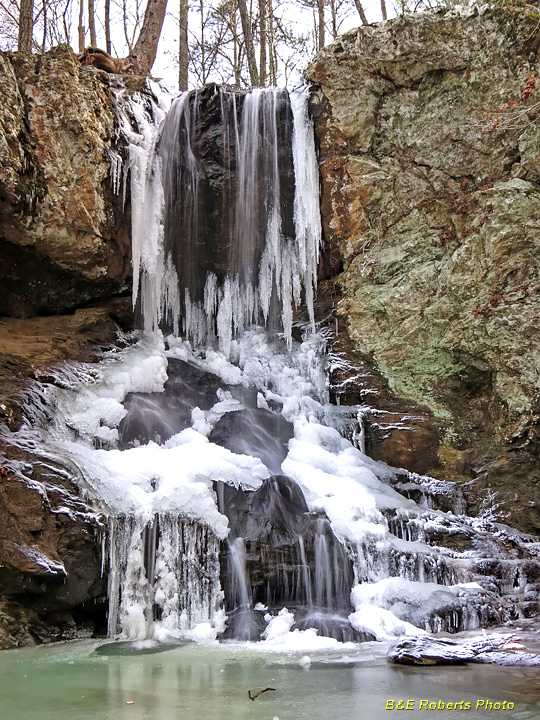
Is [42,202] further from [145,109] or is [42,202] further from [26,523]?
[26,523]

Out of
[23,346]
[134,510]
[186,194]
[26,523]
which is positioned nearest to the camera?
[26,523]

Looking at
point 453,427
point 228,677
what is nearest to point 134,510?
point 228,677

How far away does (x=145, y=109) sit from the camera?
35.5ft

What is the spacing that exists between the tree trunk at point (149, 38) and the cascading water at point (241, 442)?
191 centimetres

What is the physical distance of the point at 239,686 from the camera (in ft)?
12.2

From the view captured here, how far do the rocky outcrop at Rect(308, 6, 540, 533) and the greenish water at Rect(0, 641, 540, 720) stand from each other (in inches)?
172

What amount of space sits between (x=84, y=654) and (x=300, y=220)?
24.8 feet

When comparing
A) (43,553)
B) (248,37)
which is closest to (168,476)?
(43,553)

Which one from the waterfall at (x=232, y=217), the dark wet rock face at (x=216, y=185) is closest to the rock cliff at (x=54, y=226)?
the waterfall at (x=232, y=217)

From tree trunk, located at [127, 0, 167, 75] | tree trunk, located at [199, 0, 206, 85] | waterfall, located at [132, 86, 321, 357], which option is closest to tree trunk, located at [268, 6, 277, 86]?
tree trunk, located at [199, 0, 206, 85]

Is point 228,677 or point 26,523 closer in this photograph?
point 228,677

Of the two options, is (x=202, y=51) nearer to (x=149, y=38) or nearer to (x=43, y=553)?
(x=149, y=38)

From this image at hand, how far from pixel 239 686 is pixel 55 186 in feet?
25.2

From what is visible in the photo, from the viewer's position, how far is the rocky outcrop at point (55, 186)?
29.1 feet
